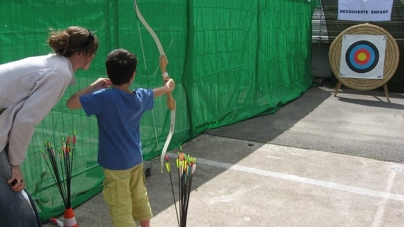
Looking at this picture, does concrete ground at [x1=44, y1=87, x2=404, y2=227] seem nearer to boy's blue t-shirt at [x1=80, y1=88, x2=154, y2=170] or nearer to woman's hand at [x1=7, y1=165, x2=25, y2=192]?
boy's blue t-shirt at [x1=80, y1=88, x2=154, y2=170]

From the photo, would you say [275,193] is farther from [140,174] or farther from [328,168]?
[140,174]

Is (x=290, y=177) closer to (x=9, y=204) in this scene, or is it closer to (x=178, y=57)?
(x=178, y=57)

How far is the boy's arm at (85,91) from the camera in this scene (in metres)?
2.21

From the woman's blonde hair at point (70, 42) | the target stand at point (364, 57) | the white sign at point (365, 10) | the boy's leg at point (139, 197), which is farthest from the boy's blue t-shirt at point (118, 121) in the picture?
the white sign at point (365, 10)

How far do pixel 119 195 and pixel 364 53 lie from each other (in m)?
7.28

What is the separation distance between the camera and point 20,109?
1710 mm

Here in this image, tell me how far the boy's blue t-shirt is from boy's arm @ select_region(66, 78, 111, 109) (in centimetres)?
4

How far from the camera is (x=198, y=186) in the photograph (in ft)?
12.3

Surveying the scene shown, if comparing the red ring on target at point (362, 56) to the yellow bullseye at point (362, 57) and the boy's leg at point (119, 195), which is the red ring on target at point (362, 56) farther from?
the boy's leg at point (119, 195)

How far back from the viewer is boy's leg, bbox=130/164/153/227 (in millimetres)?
2518

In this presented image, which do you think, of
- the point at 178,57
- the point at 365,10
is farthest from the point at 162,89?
the point at 365,10

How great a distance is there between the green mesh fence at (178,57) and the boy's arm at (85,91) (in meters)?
Result: 0.67

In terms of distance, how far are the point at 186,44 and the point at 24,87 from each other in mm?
3105

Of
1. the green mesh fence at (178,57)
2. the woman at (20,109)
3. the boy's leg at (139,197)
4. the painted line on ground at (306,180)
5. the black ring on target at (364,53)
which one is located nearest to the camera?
the woman at (20,109)
